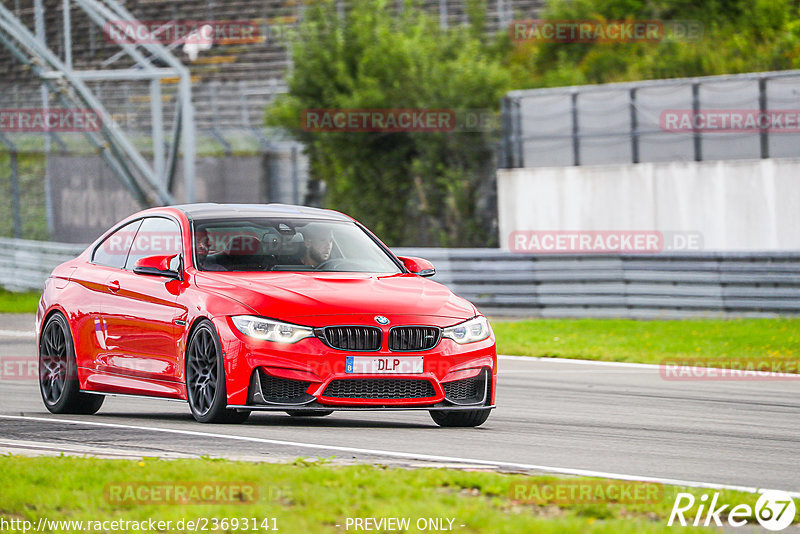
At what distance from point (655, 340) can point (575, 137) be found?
10.6 meters

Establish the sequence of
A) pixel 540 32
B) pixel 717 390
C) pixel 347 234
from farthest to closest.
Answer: pixel 540 32, pixel 717 390, pixel 347 234

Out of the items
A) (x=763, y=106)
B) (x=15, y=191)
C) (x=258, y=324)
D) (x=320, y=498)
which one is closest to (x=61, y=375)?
(x=258, y=324)

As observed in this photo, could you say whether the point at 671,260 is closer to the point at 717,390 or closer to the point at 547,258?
the point at 547,258

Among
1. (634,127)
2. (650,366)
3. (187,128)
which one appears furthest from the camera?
(187,128)

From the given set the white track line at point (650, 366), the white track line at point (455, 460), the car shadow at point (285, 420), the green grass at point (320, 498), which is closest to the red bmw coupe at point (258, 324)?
the car shadow at point (285, 420)

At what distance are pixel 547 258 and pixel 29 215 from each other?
1395 centimetres

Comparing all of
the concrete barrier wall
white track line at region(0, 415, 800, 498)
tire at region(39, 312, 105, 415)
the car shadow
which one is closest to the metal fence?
the concrete barrier wall

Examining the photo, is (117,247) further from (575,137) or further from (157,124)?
(157,124)

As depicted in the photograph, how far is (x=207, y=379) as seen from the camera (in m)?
9.48

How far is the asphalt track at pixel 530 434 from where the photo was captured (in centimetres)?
806

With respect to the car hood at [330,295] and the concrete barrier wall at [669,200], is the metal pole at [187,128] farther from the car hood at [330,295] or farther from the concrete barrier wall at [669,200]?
the car hood at [330,295]

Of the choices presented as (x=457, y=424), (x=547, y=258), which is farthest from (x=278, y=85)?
(x=457, y=424)

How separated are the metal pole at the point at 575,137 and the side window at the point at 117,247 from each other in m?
18.0

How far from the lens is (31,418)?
10555mm
